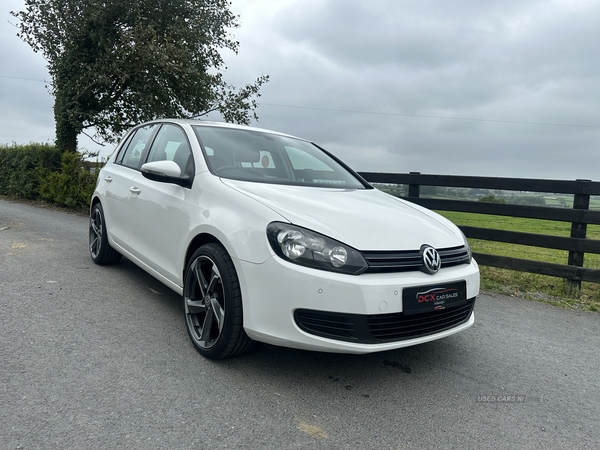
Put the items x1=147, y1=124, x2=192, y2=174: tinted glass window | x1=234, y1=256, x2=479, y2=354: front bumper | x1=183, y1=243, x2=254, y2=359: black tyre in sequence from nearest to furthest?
x1=234, y1=256, x2=479, y2=354: front bumper, x1=183, y1=243, x2=254, y2=359: black tyre, x1=147, y1=124, x2=192, y2=174: tinted glass window

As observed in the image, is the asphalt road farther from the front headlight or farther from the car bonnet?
the car bonnet

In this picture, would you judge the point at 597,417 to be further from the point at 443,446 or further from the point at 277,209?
the point at 277,209

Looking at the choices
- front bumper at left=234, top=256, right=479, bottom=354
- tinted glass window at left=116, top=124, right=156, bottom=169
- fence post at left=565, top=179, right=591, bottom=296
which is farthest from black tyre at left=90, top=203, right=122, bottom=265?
fence post at left=565, top=179, right=591, bottom=296

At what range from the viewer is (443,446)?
2.18 meters

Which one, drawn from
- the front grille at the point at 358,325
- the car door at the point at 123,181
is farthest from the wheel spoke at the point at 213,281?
the car door at the point at 123,181

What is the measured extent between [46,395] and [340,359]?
1.77 m

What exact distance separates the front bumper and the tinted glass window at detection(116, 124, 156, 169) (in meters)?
2.44

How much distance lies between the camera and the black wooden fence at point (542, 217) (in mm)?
5062

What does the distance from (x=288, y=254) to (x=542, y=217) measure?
4.10m

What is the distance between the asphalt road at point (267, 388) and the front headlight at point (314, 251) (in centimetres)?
77

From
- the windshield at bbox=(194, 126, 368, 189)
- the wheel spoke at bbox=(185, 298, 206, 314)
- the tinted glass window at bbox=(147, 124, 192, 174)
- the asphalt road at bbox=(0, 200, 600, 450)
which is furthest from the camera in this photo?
the tinted glass window at bbox=(147, 124, 192, 174)

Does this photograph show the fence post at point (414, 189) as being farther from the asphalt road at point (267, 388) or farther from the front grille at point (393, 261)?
the front grille at point (393, 261)

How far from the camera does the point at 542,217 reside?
5.35 metres

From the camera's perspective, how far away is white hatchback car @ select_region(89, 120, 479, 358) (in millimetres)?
2467
